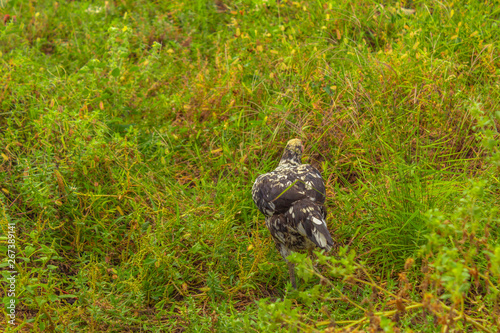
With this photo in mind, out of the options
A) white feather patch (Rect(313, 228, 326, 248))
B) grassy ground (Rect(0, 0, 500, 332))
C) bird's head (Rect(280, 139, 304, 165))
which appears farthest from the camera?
bird's head (Rect(280, 139, 304, 165))

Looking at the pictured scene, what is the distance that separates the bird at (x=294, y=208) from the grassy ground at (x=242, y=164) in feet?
0.83

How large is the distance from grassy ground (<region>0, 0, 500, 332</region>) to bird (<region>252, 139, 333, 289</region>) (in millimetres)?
254

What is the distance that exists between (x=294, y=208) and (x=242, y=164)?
121 cm

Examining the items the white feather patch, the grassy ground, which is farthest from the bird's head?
the white feather patch

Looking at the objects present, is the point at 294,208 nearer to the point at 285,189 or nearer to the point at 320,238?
the point at 285,189

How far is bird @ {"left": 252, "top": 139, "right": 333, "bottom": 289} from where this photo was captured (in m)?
2.99

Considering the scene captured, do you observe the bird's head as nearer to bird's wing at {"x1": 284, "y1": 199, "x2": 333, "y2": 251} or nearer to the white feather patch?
bird's wing at {"x1": 284, "y1": 199, "x2": 333, "y2": 251}

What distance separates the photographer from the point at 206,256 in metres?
3.56

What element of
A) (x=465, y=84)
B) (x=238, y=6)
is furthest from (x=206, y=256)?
(x=238, y=6)

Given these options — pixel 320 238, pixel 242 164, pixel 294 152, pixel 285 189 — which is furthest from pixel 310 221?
pixel 242 164

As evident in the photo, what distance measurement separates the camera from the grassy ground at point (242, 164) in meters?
3.17

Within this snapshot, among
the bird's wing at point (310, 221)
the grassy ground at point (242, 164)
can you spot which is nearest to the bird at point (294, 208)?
the bird's wing at point (310, 221)

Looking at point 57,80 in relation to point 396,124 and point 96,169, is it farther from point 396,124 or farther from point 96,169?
point 396,124

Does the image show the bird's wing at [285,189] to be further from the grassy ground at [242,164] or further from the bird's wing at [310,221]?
the grassy ground at [242,164]
